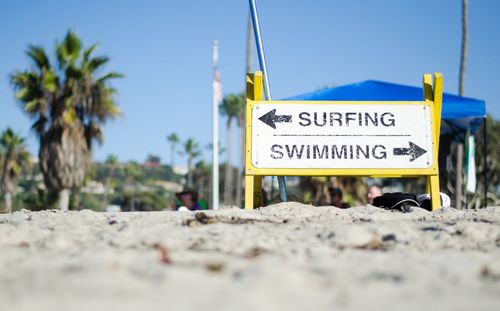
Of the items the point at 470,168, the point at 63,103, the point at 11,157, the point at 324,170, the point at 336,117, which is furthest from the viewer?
the point at 11,157

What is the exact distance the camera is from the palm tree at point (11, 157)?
36594 millimetres

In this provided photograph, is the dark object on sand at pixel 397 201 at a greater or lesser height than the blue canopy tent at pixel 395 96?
lesser

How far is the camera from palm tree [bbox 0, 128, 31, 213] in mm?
36594

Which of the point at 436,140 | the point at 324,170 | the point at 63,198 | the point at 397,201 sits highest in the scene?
the point at 436,140

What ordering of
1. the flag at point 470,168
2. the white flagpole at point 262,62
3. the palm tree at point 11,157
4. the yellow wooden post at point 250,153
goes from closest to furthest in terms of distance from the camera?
the yellow wooden post at point 250,153 < the white flagpole at point 262,62 < the flag at point 470,168 < the palm tree at point 11,157

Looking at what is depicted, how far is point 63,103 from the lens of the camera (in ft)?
60.6

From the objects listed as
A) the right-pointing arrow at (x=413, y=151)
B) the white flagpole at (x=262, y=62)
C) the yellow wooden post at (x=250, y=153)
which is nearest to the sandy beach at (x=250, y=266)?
the yellow wooden post at (x=250, y=153)

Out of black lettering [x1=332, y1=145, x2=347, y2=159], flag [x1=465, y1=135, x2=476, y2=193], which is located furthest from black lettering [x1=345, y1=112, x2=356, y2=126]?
flag [x1=465, y1=135, x2=476, y2=193]

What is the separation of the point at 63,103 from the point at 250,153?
14840 mm

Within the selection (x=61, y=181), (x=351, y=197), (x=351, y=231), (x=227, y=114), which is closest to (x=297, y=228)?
(x=351, y=231)

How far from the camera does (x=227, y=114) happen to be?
5212cm

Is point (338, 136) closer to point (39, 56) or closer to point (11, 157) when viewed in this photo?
point (39, 56)

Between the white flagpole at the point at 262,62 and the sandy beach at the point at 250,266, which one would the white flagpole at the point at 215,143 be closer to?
the white flagpole at the point at 262,62

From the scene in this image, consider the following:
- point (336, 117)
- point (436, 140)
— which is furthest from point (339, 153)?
point (436, 140)
